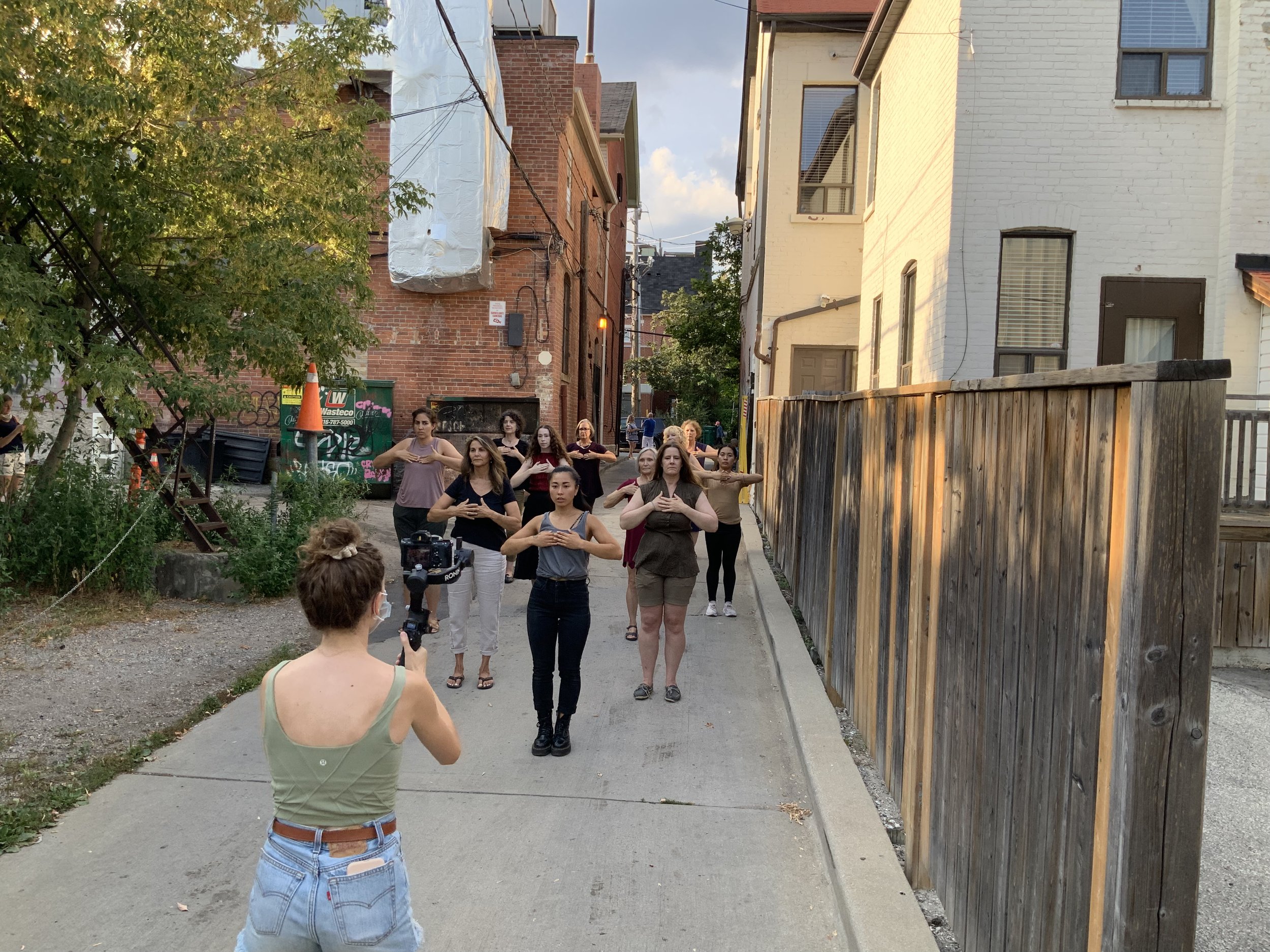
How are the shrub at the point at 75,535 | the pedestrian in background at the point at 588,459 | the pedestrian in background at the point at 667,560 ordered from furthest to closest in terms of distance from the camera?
the pedestrian in background at the point at 588,459
the shrub at the point at 75,535
the pedestrian in background at the point at 667,560

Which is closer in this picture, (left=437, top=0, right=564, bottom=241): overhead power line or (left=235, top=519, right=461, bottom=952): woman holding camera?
(left=235, top=519, right=461, bottom=952): woman holding camera

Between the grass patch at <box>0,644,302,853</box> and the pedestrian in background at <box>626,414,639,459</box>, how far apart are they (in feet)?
102

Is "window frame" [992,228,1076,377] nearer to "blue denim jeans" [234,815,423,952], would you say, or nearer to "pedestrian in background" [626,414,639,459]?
"blue denim jeans" [234,815,423,952]

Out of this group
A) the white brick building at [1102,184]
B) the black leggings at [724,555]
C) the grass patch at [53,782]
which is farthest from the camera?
the white brick building at [1102,184]

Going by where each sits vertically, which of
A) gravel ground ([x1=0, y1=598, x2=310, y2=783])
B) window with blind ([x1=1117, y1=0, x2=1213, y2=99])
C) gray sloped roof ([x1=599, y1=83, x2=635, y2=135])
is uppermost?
gray sloped roof ([x1=599, y1=83, x2=635, y2=135])

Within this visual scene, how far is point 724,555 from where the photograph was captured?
9.37 metres

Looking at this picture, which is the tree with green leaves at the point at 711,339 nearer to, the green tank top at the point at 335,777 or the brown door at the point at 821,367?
the brown door at the point at 821,367

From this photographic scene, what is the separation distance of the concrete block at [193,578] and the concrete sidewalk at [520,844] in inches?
120

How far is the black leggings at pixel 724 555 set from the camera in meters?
9.14

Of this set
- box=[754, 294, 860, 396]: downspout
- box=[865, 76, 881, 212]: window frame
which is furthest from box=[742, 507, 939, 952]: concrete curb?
box=[754, 294, 860, 396]: downspout

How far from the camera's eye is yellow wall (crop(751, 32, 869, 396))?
1842 centimetres

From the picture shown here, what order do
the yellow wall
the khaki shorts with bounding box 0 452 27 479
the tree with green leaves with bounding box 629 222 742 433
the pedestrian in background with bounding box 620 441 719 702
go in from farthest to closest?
the tree with green leaves with bounding box 629 222 742 433 → the yellow wall → the khaki shorts with bounding box 0 452 27 479 → the pedestrian in background with bounding box 620 441 719 702

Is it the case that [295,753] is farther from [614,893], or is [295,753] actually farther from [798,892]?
[798,892]

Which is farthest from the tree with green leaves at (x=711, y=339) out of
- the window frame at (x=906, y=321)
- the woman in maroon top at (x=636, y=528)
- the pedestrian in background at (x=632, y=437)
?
the woman in maroon top at (x=636, y=528)
